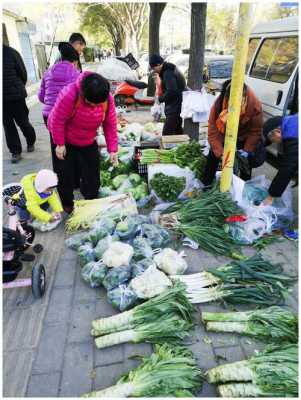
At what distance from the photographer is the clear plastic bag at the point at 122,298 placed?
2.60 m

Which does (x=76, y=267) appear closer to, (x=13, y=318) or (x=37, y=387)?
(x=13, y=318)

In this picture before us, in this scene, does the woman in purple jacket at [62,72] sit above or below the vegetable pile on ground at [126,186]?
above

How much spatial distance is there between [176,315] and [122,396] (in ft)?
2.40

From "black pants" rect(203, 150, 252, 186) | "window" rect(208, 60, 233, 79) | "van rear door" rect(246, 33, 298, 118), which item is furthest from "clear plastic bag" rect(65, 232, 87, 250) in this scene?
"window" rect(208, 60, 233, 79)

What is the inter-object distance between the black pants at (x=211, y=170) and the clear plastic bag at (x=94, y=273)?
2026 mm

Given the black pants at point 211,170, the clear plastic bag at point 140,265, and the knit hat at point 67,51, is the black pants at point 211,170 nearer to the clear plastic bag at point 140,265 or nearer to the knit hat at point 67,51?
the clear plastic bag at point 140,265

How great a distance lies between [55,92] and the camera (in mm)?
4168

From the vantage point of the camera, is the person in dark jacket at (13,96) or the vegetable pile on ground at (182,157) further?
the person in dark jacket at (13,96)

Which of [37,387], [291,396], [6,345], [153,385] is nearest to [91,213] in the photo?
[6,345]

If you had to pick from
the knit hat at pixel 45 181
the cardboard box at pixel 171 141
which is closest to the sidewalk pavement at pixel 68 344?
the knit hat at pixel 45 181

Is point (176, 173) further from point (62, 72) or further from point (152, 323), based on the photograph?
point (152, 323)

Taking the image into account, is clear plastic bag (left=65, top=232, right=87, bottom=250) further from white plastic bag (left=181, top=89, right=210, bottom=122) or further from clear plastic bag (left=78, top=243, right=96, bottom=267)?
white plastic bag (left=181, top=89, right=210, bottom=122)

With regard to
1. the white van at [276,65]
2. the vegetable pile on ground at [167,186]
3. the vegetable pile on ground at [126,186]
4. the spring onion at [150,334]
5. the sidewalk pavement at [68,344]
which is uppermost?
the white van at [276,65]

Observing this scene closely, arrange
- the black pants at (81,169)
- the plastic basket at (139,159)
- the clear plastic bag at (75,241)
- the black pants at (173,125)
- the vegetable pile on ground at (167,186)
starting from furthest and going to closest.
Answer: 1. the black pants at (173,125)
2. the plastic basket at (139,159)
3. the vegetable pile on ground at (167,186)
4. the black pants at (81,169)
5. the clear plastic bag at (75,241)
